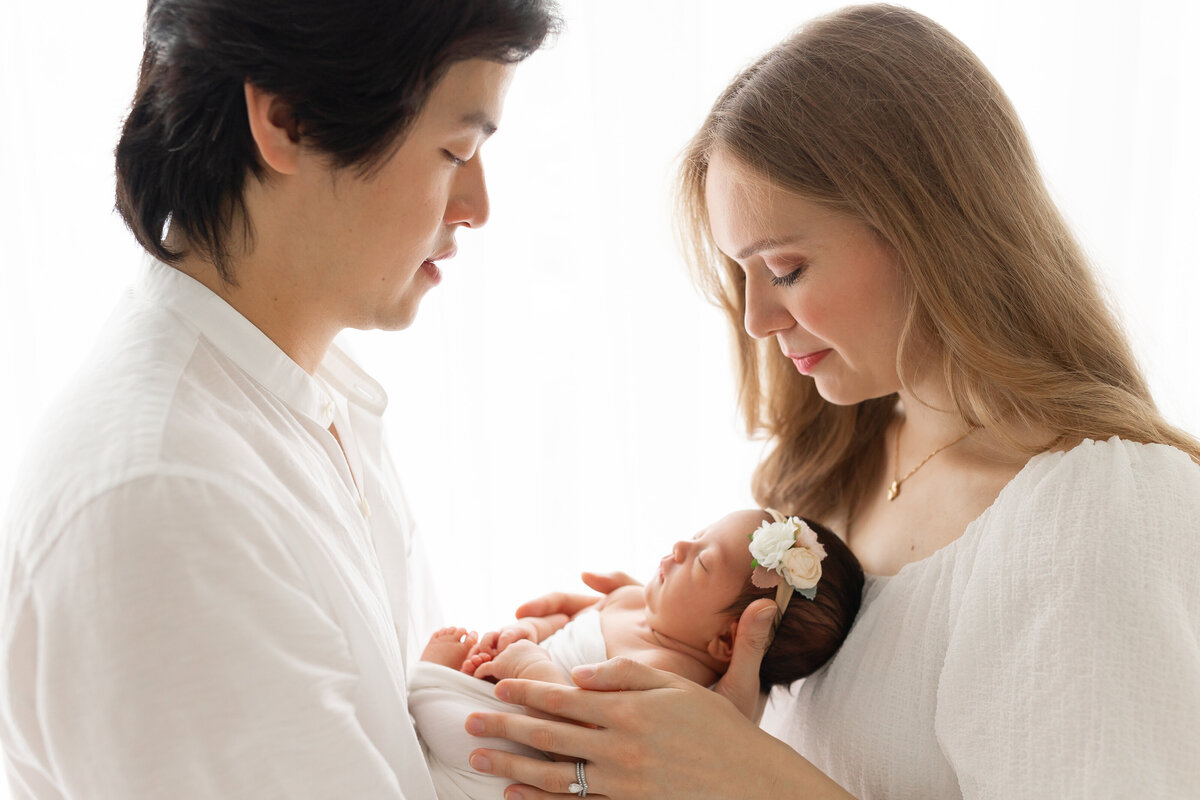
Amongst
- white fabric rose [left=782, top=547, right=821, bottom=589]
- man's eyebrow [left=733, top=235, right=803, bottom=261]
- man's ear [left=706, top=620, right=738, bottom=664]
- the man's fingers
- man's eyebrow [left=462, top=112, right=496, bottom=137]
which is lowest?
man's ear [left=706, top=620, right=738, bottom=664]

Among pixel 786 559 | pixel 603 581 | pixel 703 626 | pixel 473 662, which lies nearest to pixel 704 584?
pixel 703 626

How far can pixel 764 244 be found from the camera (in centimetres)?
169

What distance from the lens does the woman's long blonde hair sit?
5.19ft

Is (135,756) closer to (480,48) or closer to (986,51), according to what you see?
(480,48)

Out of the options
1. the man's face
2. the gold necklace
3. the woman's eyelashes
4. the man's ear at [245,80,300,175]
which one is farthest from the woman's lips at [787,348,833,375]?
the man's ear at [245,80,300,175]

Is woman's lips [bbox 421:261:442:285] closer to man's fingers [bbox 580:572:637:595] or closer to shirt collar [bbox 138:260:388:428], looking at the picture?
shirt collar [bbox 138:260:388:428]

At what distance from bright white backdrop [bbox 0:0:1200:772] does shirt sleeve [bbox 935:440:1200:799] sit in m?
1.21

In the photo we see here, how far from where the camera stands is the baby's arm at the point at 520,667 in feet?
5.46

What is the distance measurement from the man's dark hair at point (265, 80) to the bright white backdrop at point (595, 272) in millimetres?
1299

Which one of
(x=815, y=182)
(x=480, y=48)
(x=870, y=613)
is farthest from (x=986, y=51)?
(x=480, y=48)

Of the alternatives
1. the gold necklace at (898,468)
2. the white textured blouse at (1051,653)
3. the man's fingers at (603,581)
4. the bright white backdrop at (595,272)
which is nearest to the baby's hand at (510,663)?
the man's fingers at (603,581)

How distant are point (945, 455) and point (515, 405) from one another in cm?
137

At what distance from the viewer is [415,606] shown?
72.3 inches

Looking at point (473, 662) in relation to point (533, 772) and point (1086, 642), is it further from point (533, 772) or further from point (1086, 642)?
point (1086, 642)
